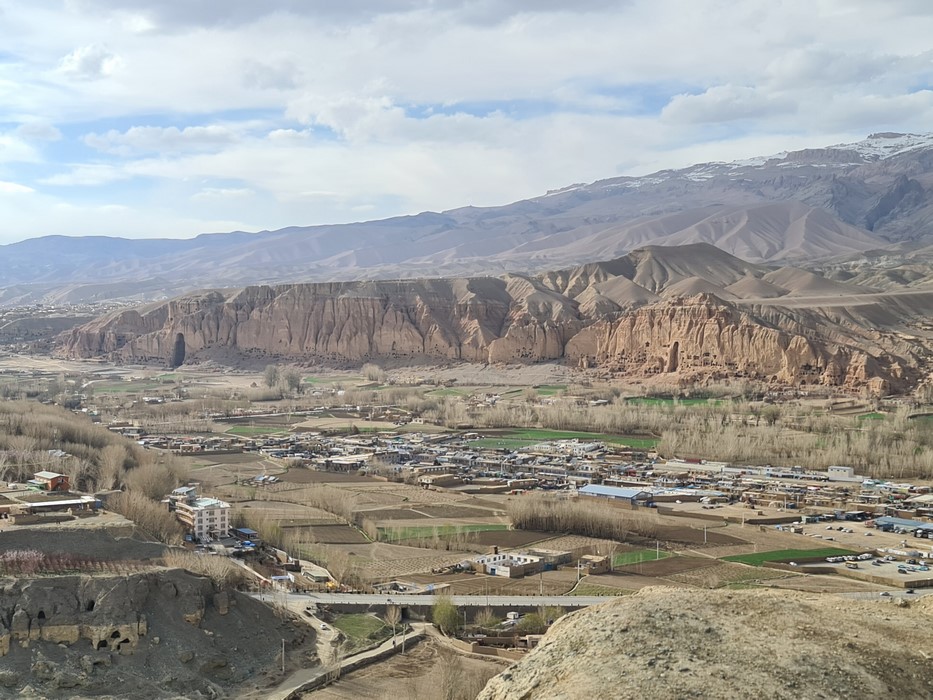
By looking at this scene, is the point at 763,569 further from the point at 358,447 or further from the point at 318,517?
the point at 358,447

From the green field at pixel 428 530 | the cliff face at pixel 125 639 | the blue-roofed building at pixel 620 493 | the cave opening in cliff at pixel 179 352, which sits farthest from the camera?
the cave opening in cliff at pixel 179 352

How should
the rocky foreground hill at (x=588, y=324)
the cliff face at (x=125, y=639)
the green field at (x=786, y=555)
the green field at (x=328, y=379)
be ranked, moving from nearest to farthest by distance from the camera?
the cliff face at (x=125, y=639) < the green field at (x=786, y=555) < the rocky foreground hill at (x=588, y=324) < the green field at (x=328, y=379)

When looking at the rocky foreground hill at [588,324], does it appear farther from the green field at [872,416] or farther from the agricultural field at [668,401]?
the green field at [872,416]

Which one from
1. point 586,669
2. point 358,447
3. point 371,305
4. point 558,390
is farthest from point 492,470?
point 371,305

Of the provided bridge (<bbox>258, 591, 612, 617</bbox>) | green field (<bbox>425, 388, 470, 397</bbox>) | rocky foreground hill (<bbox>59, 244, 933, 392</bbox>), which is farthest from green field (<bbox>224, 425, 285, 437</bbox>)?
bridge (<bbox>258, 591, 612, 617</bbox>)

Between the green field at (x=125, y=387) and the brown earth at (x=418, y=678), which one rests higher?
the green field at (x=125, y=387)

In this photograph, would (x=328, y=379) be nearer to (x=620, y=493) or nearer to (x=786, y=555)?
(x=620, y=493)

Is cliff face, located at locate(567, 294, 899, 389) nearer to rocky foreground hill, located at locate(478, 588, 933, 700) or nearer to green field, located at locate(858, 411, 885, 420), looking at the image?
green field, located at locate(858, 411, 885, 420)

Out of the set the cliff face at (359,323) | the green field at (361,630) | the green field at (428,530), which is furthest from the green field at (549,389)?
the green field at (361,630)
